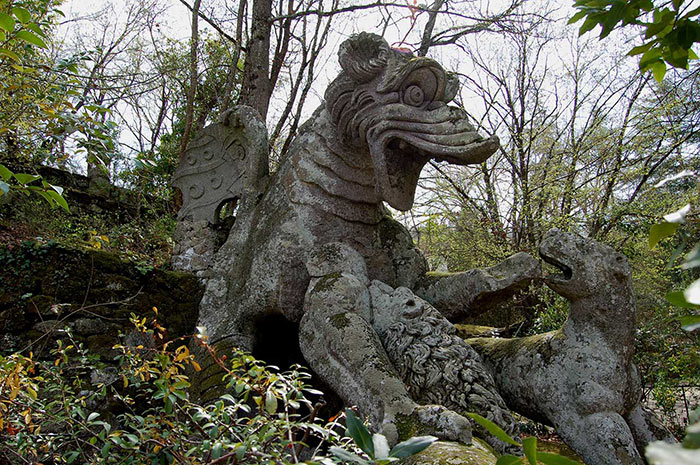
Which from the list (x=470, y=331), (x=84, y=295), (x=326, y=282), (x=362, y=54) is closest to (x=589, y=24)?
(x=326, y=282)

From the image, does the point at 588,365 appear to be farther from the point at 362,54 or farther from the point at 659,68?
the point at 362,54

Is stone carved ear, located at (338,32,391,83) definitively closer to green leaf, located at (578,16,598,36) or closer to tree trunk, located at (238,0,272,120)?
green leaf, located at (578,16,598,36)

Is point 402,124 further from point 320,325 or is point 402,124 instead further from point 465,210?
point 465,210

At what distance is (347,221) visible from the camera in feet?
8.31

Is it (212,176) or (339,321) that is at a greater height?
(212,176)

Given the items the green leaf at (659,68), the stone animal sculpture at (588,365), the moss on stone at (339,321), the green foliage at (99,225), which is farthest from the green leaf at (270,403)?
the green foliage at (99,225)

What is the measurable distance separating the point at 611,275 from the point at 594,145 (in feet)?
14.3

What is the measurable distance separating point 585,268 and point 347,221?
1052 millimetres

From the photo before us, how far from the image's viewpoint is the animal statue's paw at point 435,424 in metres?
1.57

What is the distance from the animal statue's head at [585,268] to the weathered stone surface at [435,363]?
0.43 meters

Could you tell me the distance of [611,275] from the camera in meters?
1.95

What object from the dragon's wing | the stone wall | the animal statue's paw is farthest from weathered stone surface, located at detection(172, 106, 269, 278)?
the animal statue's paw

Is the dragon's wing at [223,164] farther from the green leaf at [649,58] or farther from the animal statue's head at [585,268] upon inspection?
the green leaf at [649,58]

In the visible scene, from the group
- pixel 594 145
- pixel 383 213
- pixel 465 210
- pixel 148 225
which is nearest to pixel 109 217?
pixel 148 225
